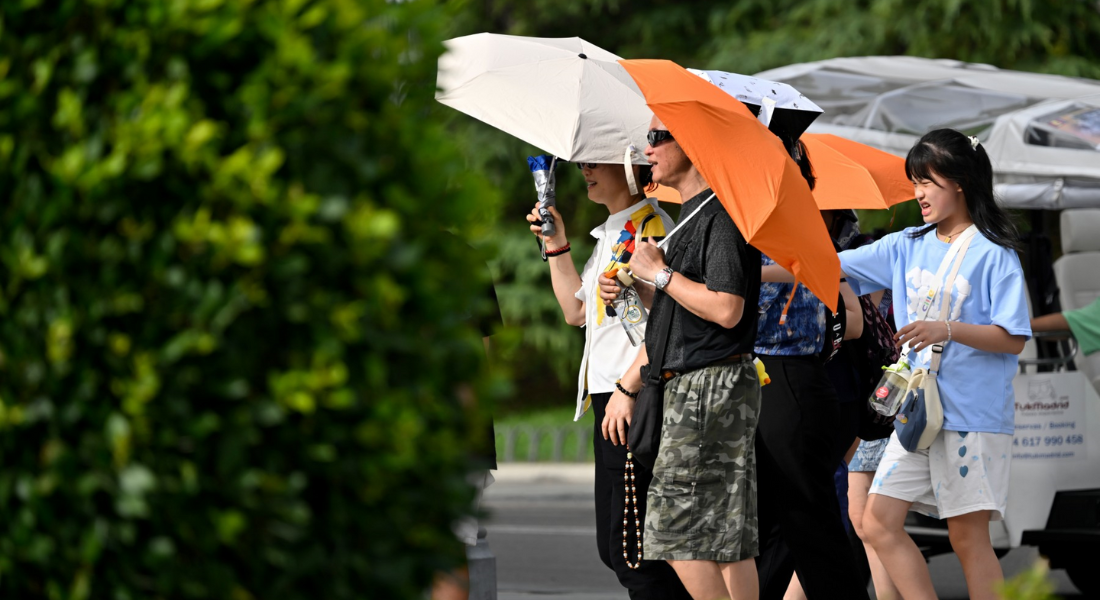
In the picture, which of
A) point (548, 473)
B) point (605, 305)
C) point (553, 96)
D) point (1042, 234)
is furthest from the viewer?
point (548, 473)

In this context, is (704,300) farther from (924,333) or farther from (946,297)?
(946,297)

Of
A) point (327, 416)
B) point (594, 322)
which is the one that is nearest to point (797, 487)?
point (594, 322)

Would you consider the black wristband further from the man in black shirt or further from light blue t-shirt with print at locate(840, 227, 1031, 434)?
light blue t-shirt with print at locate(840, 227, 1031, 434)

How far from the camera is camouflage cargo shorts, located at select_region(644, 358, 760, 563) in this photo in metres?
3.91

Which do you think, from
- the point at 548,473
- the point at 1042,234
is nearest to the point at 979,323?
the point at 1042,234

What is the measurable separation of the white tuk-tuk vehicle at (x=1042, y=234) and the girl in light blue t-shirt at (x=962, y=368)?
130 cm

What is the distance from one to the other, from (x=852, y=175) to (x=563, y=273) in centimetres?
132

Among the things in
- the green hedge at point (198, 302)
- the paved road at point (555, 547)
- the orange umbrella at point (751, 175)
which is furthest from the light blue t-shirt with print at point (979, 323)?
the green hedge at point (198, 302)

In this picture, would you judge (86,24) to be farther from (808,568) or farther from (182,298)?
(808,568)

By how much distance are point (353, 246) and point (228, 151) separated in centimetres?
22

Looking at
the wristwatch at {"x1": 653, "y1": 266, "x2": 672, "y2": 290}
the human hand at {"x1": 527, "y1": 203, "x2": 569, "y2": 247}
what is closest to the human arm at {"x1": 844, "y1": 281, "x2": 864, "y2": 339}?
the human hand at {"x1": 527, "y1": 203, "x2": 569, "y2": 247}

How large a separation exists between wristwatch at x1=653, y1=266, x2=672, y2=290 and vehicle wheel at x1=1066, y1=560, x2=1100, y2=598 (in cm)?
379

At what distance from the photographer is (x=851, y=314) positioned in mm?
5141

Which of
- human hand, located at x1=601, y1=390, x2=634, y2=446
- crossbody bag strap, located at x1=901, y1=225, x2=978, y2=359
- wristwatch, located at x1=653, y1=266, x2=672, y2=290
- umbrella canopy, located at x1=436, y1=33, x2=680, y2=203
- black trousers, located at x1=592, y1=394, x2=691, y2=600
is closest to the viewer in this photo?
wristwatch, located at x1=653, y1=266, x2=672, y2=290
